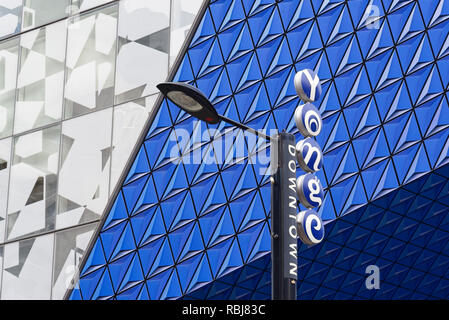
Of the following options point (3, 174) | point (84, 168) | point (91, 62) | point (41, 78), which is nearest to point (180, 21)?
point (91, 62)

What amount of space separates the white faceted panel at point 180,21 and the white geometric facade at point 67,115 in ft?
0.17

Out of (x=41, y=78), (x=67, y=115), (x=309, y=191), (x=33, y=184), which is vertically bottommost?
(x=309, y=191)

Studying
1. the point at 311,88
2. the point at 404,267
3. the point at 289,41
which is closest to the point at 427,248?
the point at 404,267

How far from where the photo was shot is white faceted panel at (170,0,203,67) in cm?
3489

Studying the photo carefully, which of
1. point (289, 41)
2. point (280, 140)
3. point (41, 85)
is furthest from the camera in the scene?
point (41, 85)

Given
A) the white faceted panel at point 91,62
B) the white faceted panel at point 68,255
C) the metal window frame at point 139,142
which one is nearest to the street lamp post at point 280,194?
the metal window frame at point 139,142

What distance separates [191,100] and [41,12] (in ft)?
107

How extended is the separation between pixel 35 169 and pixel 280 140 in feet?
99.4

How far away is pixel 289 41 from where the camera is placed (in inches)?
1294

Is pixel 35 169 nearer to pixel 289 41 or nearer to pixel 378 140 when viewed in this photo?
pixel 289 41

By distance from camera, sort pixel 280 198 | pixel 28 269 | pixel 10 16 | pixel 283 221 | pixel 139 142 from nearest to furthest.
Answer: pixel 283 221, pixel 280 198, pixel 139 142, pixel 28 269, pixel 10 16

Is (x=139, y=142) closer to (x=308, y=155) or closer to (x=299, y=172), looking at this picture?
(x=299, y=172)

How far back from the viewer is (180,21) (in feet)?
116

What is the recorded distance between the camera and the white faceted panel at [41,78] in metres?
38.6
